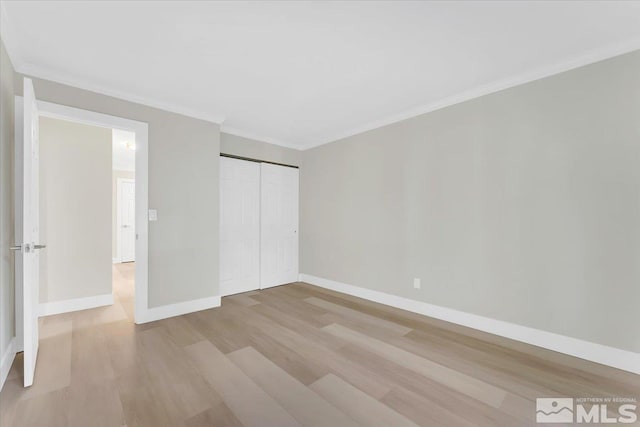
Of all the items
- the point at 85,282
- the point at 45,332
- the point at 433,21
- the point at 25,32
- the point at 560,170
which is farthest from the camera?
the point at 85,282

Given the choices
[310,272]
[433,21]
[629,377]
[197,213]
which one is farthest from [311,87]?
[629,377]

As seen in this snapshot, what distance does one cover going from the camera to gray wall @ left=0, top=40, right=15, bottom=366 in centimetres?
199

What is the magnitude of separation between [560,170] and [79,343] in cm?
473

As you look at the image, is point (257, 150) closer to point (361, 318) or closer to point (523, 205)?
point (361, 318)

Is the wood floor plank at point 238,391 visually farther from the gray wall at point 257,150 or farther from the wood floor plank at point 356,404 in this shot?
the gray wall at point 257,150

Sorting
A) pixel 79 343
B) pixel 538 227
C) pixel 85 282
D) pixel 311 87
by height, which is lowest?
pixel 79 343

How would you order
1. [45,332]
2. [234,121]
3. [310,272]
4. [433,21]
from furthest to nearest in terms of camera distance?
[310,272] → [234,121] → [45,332] → [433,21]

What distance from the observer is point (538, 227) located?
2463 millimetres

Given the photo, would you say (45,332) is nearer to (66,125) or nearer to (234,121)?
(66,125)

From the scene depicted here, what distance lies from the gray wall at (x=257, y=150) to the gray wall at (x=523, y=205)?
1.53 meters

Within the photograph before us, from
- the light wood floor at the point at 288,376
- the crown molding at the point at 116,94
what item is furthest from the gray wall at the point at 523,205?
the crown molding at the point at 116,94

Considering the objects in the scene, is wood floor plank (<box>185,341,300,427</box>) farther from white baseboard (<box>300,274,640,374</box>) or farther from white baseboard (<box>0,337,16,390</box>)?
white baseboard (<box>300,274,640,374</box>)

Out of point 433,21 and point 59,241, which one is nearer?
point 433,21

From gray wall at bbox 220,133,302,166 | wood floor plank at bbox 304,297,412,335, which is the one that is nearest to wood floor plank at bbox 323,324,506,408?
wood floor plank at bbox 304,297,412,335
